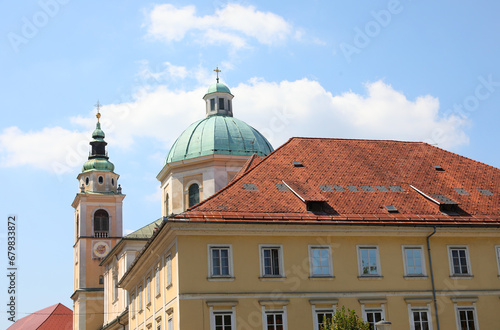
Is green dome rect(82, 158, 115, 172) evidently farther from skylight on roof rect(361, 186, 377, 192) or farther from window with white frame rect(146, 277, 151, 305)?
skylight on roof rect(361, 186, 377, 192)

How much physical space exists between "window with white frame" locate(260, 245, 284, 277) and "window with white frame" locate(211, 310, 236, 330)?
2.40 m

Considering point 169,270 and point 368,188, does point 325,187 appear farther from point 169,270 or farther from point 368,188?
point 169,270

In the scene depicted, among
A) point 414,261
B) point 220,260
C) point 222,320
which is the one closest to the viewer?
point 222,320

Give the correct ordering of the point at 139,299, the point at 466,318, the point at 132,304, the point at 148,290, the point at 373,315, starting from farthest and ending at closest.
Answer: the point at 132,304, the point at 139,299, the point at 148,290, the point at 466,318, the point at 373,315

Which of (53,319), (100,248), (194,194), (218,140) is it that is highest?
(218,140)

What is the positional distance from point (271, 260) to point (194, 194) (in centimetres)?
1895

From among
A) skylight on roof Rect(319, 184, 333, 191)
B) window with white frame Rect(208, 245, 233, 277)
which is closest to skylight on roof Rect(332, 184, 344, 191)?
skylight on roof Rect(319, 184, 333, 191)

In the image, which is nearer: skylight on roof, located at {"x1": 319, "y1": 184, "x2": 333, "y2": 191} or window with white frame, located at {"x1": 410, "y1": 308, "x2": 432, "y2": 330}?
window with white frame, located at {"x1": 410, "y1": 308, "x2": 432, "y2": 330}

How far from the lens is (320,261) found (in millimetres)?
34562

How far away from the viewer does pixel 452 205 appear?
37.0m

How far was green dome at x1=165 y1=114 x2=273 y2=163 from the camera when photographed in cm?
5347

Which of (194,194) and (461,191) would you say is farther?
(194,194)

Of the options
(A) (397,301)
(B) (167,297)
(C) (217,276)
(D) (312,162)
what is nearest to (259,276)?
(C) (217,276)

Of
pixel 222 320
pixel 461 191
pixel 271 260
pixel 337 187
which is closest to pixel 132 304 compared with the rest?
pixel 222 320
